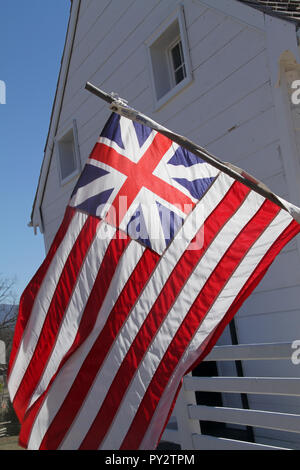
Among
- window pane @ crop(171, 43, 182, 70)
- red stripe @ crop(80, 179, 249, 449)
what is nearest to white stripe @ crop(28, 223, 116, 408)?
red stripe @ crop(80, 179, 249, 449)

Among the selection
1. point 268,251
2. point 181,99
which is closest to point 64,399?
point 268,251

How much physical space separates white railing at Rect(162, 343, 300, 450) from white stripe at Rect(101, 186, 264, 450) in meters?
1.61

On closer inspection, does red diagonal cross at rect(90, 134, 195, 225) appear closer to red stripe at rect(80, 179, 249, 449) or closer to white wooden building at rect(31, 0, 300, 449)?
red stripe at rect(80, 179, 249, 449)

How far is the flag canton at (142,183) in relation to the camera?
9.01ft

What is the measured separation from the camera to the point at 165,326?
8.71ft

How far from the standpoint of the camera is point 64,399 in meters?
2.70

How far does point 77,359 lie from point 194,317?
0.69 meters

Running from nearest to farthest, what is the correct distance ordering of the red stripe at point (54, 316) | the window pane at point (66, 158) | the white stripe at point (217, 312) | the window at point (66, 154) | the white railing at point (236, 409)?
the white stripe at point (217, 312) < the red stripe at point (54, 316) < the white railing at point (236, 409) < the window at point (66, 154) < the window pane at point (66, 158)

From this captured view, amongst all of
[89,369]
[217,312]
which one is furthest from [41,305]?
[217,312]

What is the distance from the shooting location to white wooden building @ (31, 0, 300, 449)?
459cm

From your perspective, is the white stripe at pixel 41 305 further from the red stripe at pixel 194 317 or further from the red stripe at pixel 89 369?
the red stripe at pixel 194 317

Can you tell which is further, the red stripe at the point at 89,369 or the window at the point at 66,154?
the window at the point at 66,154

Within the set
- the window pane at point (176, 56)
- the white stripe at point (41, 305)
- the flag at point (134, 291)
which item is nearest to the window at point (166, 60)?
the window pane at point (176, 56)
